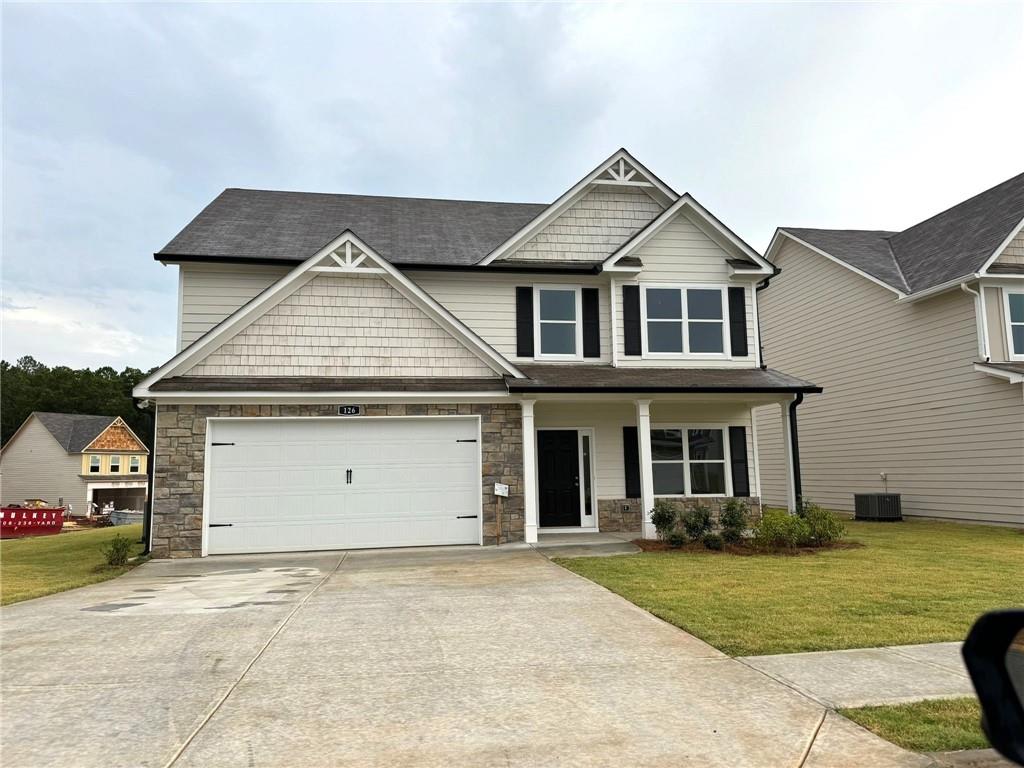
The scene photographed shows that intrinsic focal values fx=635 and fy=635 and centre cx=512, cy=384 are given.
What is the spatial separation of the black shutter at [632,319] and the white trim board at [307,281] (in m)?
3.26

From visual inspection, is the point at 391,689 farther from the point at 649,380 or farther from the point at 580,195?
the point at 580,195

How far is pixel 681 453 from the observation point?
14.6 meters

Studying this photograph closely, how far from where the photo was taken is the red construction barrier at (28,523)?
26891 mm

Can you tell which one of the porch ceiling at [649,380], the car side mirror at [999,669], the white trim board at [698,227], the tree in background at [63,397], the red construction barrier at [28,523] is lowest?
the red construction barrier at [28,523]

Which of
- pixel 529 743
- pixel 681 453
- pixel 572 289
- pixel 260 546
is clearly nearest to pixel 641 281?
pixel 572 289

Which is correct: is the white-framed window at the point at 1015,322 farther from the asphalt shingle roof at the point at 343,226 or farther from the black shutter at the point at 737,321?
the asphalt shingle roof at the point at 343,226

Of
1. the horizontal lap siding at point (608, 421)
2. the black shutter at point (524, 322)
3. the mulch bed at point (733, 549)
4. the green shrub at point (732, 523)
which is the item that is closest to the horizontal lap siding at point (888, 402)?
the horizontal lap siding at point (608, 421)

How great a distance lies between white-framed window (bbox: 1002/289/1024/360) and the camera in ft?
48.3

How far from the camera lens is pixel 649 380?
13.0 m

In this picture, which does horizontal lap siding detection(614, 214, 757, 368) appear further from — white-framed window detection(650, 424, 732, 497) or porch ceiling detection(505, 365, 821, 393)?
white-framed window detection(650, 424, 732, 497)

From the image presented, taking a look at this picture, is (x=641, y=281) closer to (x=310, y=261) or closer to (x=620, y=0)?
(x=620, y=0)

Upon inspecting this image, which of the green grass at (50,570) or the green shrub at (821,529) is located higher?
the green shrub at (821,529)

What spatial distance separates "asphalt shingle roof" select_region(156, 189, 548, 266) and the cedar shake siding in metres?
1.94

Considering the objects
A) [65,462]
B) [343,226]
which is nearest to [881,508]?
[343,226]
